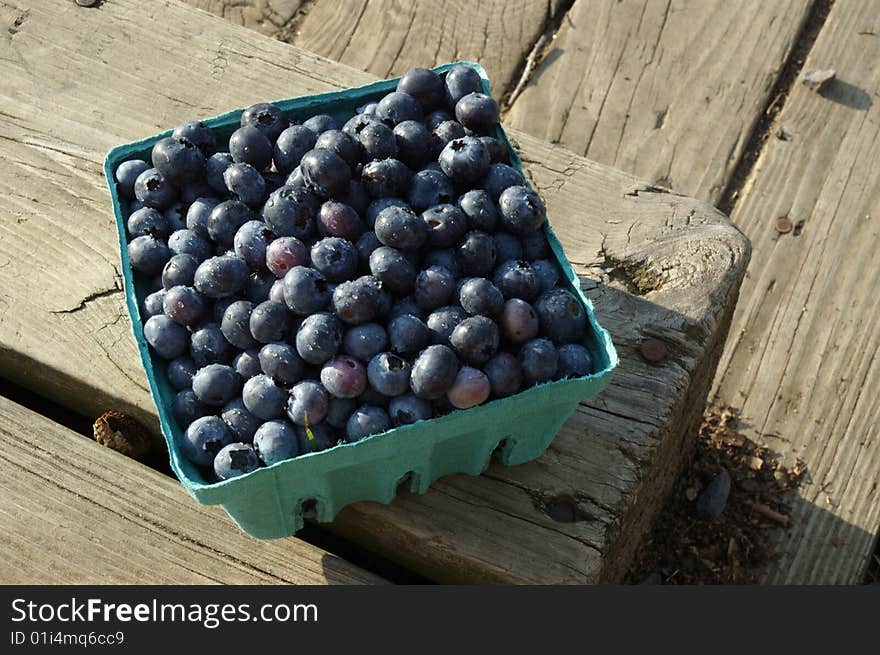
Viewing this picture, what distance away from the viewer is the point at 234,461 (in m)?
1.21

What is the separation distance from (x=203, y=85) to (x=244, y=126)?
20.0 inches

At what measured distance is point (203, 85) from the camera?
1912mm

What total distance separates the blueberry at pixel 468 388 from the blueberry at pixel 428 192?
29 centimetres

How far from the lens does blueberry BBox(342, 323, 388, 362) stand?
1.26 meters

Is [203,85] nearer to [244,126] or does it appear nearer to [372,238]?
[244,126]

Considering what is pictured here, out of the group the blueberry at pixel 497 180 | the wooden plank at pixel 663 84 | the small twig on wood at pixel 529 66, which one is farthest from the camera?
the small twig on wood at pixel 529 66

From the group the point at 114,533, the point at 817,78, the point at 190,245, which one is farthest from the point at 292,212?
the point at 817,78

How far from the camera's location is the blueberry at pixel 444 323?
1278 millimetres

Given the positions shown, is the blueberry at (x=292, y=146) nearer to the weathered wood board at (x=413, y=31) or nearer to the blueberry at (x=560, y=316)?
the blueberry at (x=560, y=316)

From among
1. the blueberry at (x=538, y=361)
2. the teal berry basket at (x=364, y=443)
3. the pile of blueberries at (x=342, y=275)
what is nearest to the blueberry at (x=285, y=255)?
the pile of blueberries at (x=342, y=275)

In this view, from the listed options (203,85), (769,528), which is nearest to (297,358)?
(203,85)

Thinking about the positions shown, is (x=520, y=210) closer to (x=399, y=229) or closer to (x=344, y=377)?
(x=399, y=229)

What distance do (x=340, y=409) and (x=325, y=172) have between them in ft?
1.10

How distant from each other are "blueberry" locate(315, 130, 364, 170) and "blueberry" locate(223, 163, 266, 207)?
0.33 feet
